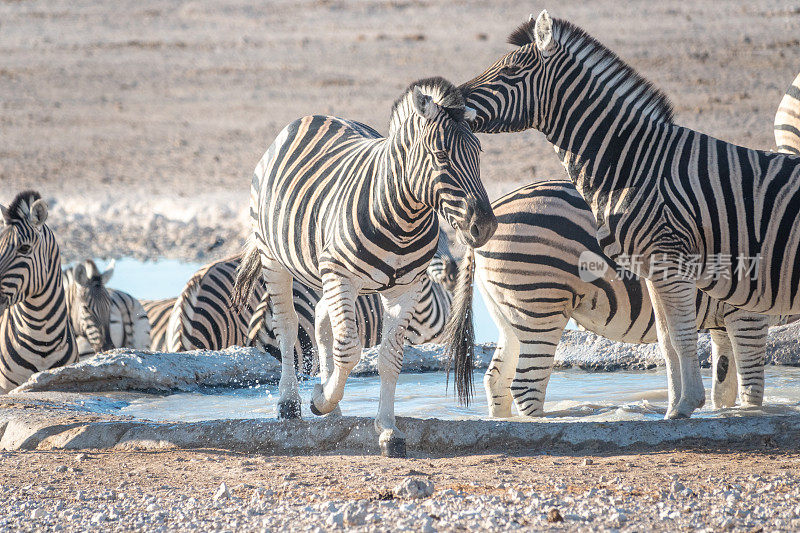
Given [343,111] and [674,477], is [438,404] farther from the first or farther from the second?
[343,111]

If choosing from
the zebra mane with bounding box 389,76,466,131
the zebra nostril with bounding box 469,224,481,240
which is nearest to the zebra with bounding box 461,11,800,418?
the zebra mane with bounding box 389,76,466,131

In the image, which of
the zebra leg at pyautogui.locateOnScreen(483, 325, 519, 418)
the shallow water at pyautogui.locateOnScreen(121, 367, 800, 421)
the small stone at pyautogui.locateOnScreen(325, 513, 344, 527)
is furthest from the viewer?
the shallow water at pyautogui.locateOnScreen(121, 367, 800, 421)

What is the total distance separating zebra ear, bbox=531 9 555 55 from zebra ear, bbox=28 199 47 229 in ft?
12.6

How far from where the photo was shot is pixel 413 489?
3.85 m

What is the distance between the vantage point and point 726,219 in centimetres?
476

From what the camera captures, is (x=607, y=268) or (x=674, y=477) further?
(x=607, y=268)

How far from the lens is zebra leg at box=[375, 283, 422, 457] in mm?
4578

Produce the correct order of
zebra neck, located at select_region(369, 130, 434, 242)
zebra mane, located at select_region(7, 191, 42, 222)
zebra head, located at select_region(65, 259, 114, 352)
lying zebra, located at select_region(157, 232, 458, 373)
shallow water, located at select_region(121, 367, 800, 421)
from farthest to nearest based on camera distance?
zebra head, located at select_region(65, 259, 114, 352) → lying zebra, located at select_region(157, 232, 458, 373) → zebra mane, located at select_region(7, 191, 42, 222) → shallow water, located at select_region(121, 367, 800, 421) → zebra neck, located at select_region(369, 130, 434, 242)

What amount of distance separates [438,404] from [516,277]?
122cm

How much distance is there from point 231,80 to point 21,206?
12.5m

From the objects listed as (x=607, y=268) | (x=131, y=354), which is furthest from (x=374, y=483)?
(x=131, y=354)

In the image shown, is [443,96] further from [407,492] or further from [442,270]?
[442,270]

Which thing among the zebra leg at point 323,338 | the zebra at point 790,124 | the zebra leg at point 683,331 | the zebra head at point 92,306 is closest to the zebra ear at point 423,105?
the zebra leg at point 323,338

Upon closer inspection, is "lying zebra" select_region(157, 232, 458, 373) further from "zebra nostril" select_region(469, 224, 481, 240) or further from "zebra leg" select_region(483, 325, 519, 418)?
"zebra nostril" select_region(469, 224, 481, 240)
